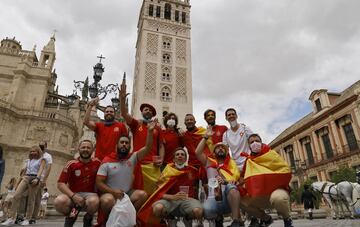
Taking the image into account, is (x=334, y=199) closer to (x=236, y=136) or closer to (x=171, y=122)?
(x=236, y=136)

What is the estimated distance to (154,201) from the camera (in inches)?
131

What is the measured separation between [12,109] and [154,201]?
26.2 m

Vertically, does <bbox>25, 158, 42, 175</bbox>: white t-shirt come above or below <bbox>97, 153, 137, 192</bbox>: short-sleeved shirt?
above

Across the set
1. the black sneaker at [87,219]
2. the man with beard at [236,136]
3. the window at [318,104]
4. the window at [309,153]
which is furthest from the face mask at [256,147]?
the window at [318,104]

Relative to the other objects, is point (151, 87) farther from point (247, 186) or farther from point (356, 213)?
point (247, 186)

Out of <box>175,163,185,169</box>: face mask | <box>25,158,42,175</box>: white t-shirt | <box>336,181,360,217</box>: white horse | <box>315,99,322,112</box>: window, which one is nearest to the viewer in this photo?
<box>175,163,185,169</box>: face mask

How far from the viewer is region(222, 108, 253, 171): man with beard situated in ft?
13.8

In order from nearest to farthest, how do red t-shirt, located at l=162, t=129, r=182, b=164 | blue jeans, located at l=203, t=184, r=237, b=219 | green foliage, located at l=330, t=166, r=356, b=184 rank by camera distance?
blue jeans, located at l=203, t=184, r=237, b=219, red t-shirt, located at l=162, t=129, r=182, b=164, green foliage, located at l=330, t=166, r=356, b=184

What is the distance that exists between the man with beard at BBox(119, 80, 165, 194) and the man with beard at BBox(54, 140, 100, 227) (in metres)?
0.62

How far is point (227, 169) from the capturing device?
3.53 meters

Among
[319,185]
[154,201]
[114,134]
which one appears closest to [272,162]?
[154,201]

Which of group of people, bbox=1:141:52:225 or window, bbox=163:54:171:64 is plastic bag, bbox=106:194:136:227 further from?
window, bbox=163:54:171:64

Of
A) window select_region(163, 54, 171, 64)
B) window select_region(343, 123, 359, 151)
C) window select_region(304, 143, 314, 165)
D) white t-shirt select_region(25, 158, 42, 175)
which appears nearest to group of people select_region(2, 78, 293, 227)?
white t-shirt select_region(25, 158, 42, 175)

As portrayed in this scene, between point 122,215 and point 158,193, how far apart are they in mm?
672
